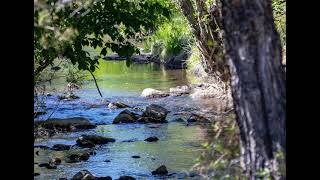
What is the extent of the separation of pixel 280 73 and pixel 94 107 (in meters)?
15.9

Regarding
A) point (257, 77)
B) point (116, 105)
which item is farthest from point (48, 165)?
point (257, 77)

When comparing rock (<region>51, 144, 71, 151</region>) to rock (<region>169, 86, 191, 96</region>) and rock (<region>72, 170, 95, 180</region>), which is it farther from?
rock (<region>169, 86, 191, 96</region>)

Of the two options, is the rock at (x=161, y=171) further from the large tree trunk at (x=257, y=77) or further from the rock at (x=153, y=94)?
the rock at (x=153, y=94)

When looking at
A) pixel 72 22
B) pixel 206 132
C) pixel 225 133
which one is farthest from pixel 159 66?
→ pixel 225 133

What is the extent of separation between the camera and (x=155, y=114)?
17125mm

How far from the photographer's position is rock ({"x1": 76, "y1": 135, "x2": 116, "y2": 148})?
45.6 feet

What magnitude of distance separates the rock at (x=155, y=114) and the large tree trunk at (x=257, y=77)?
42.0 feet

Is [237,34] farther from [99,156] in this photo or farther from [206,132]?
[206,132]

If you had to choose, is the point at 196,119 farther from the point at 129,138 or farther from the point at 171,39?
the point at 171,39

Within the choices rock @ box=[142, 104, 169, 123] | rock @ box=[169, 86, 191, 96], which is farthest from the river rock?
rock @ box=[169, 86, 191, 96]

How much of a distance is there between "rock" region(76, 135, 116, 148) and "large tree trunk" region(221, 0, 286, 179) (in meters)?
10.2

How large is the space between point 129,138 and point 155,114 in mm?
2639

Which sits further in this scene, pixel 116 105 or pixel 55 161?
pixel 116 105
